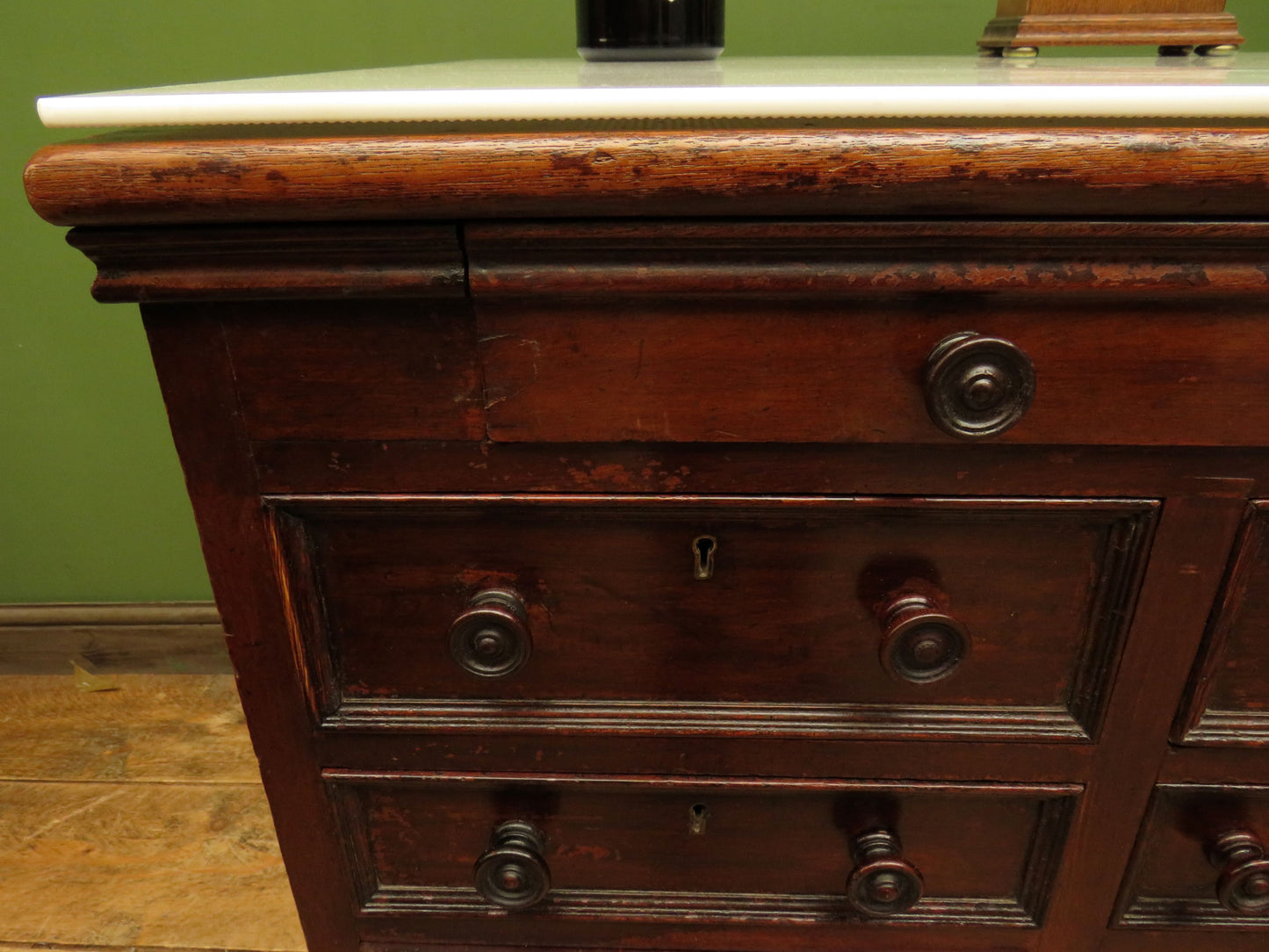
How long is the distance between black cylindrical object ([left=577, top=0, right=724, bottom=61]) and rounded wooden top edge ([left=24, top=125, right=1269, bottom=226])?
359 mm

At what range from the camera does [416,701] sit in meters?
0.56

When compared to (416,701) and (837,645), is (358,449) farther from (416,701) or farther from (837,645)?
(837,645)

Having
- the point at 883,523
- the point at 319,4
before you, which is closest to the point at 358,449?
the point at 883,523

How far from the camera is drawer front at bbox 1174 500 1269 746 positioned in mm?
479

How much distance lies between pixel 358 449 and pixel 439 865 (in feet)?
1.16

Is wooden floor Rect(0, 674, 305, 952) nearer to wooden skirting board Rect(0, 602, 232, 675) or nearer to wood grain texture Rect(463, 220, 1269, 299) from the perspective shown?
wooden skirting board Rect(0, 602, 232, 675)

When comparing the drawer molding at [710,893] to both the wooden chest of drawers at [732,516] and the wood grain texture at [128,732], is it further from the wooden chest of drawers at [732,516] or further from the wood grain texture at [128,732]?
the wood grain texture at [128,732]

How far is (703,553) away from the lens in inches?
19.9

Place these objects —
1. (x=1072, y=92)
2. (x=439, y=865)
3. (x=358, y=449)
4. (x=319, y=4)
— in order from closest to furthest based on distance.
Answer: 1. (x=1072, y=92)
2. (x=358, y=449)
3. (x=439, y=865)
4. (x=319, y=4)

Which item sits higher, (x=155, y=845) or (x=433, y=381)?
(x=433, y=381)

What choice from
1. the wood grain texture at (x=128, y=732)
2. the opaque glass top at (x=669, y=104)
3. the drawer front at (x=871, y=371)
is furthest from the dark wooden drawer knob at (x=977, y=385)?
the wood grain texture at (x=128, y=732)

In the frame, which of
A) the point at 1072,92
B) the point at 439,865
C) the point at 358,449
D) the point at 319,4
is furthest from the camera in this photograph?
the point at 319,4

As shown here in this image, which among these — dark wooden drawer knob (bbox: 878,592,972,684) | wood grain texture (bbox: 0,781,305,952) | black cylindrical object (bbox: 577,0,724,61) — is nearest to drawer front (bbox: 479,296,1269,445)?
dark wooden drawer knob (bbox: 878,592,972,684)

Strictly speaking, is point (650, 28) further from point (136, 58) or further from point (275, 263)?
point (136, 58)
